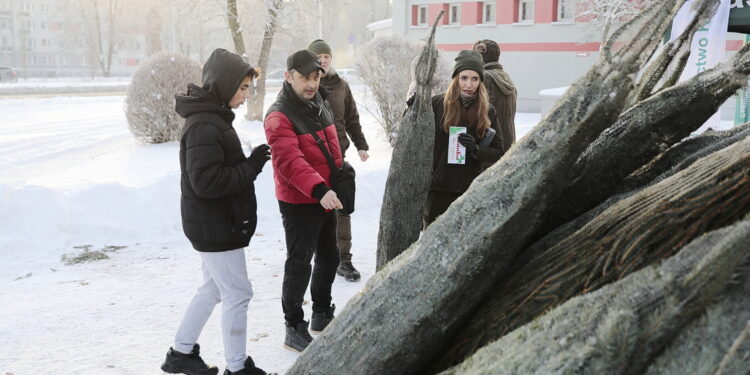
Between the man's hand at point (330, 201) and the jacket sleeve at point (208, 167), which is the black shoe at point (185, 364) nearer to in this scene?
→ the jacket sleeve at point (208, 167)

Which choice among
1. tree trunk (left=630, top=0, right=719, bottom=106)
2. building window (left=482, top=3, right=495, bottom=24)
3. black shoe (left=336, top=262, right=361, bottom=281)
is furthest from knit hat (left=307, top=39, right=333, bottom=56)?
building window (left=482, top=3, right=495, bottom=24)

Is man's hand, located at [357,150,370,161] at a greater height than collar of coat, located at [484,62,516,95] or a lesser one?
lesser

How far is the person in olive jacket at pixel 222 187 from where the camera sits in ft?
11.3

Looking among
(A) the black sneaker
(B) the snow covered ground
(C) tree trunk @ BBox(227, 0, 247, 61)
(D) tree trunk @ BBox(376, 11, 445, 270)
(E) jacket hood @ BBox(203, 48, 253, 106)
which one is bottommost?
(B) the snow covered ground

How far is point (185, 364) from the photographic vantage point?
3785 millimetres

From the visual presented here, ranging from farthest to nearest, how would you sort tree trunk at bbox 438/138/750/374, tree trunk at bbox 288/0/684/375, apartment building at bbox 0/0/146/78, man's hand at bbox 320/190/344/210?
apartment building at bbox 0/0/146/78 → man's hand at bbox 320/190/344/210 → tree trunk at bbox 288/0/684/375 → tree trunk at bbox 438/138/750/374

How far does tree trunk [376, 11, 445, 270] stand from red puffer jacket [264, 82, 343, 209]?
1.70 m

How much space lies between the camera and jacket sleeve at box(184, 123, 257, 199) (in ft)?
11.2

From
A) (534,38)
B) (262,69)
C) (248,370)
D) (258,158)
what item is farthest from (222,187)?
(534,38)

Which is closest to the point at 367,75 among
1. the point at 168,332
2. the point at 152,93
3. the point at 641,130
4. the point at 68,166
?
the point at 152,93

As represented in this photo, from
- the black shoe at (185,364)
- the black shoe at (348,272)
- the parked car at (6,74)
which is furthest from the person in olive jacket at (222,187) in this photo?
the parked car at (6,74)

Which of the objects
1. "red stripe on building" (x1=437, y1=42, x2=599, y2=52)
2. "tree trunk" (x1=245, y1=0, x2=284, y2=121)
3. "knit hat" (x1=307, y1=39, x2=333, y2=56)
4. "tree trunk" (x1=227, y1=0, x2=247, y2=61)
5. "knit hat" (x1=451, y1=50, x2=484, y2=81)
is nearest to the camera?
"knit hat" (x1=451, y1=50, x2=484, y2=81)

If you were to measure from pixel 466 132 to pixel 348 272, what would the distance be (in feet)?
7.27

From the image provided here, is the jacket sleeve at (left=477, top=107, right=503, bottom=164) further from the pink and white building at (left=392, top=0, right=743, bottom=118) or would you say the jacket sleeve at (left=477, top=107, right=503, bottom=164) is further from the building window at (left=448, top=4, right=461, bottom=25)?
the building window at (left=448, top=4, right=461, bottom=25)
